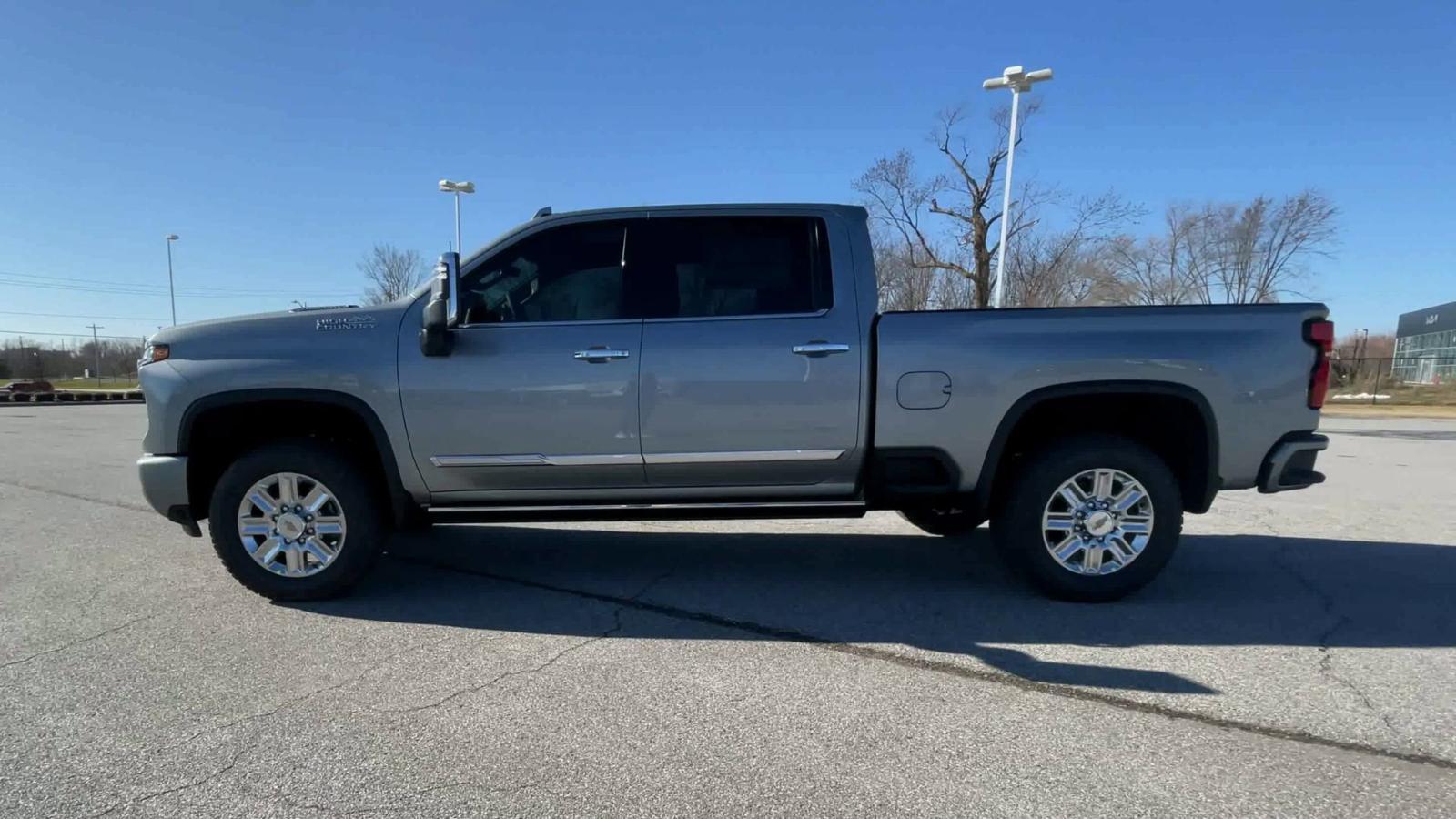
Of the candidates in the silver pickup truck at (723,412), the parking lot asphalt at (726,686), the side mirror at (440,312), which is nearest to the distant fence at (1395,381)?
the silver pickup truck at (723,412)

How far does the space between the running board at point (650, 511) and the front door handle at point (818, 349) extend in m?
0.83

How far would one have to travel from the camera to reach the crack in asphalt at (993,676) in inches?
104

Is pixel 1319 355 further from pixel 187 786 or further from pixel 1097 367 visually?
pixel 187 786

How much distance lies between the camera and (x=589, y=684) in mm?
3145

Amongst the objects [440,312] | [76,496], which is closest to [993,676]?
[440,312]

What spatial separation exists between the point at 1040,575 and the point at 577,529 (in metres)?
3.44

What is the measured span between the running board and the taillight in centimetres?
236

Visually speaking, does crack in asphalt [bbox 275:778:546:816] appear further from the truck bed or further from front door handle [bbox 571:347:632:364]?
the truck bed

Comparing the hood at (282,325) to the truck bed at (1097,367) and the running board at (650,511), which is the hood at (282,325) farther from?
the truck bed at (1097,367)

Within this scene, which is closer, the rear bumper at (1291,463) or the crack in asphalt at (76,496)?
the rear bumper at (1291,463)

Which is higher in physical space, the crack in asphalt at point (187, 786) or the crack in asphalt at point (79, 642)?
the crack in asphalt at point (187, 786)

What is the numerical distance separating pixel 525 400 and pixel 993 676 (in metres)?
2.59

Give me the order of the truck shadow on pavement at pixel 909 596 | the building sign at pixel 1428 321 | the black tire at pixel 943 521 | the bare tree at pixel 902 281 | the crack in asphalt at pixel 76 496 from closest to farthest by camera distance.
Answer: the truck shadow on pavement at pixel 909 596, the black tire at pixel 943 521, the crack in asphalt at pixel 76 496, the bare tree at pixel 902 281, the building sign at pixel 1428 321

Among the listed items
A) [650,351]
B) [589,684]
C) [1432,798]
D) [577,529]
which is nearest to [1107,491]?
[1432,798]
